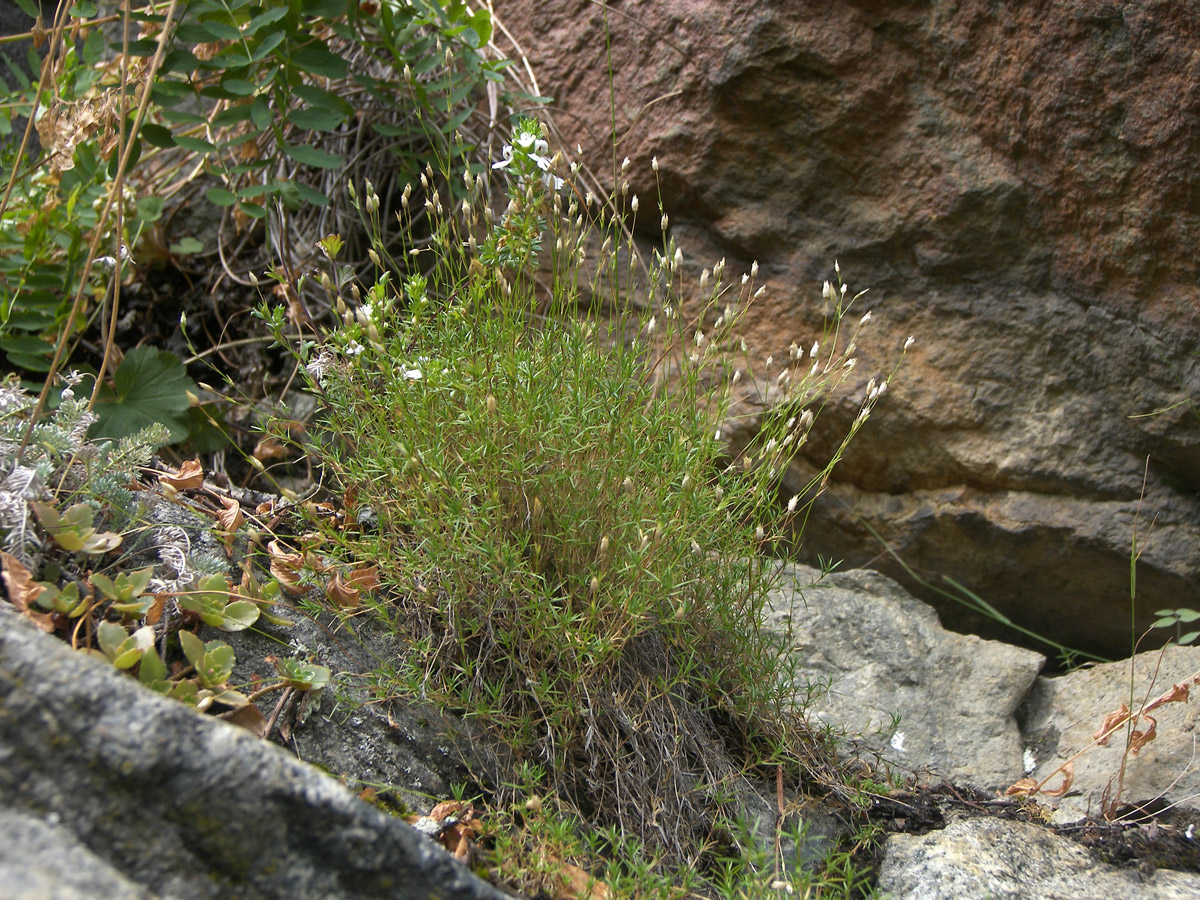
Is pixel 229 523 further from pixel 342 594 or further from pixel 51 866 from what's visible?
pixel 51 866

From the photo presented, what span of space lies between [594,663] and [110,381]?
2.04m

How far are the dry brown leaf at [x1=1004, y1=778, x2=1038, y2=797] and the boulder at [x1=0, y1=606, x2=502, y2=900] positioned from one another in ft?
5.41

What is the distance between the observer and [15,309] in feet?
8.50

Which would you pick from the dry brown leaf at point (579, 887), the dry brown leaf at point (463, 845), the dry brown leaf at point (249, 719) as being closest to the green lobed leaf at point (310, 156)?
the dry brown leaf at point (249, 719)

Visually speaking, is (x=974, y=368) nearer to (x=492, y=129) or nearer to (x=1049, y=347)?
(x=1049, y=347)

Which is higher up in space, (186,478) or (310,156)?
(310,156)

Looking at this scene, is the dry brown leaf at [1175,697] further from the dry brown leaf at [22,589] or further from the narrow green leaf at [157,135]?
the narrow green leaf at [157,135]

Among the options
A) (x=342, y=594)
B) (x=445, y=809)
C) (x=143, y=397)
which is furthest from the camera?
(x=143, y=397)

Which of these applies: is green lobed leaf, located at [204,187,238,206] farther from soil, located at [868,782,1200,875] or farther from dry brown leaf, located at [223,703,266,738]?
soil, located at [868,782,1200,875]

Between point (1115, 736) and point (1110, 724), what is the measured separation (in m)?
0.18

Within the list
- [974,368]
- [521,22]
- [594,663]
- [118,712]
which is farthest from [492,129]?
[118,712]

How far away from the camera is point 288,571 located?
1928 millimetres

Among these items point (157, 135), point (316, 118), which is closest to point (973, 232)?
point (316, 118)

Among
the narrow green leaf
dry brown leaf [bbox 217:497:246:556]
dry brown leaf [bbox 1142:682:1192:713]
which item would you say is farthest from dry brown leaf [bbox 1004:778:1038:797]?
the narrow green leaf
